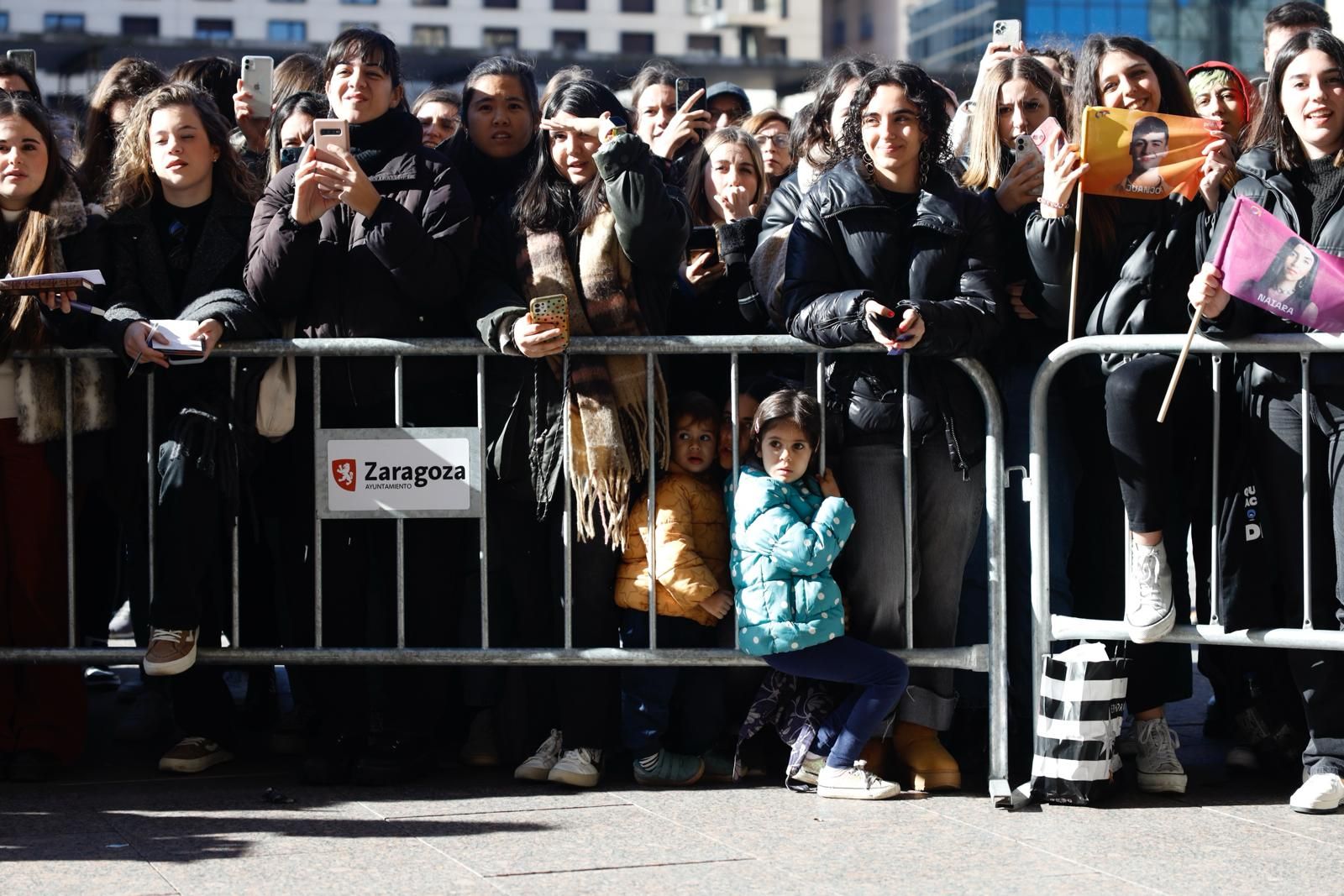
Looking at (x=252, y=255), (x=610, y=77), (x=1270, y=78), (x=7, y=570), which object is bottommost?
(x=7, y=570)

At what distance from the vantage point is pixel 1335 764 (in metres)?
5.52

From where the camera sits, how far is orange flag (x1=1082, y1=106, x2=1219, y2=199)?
5574 mm

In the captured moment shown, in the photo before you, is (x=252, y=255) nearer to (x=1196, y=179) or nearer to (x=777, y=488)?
(x=777, y=488)

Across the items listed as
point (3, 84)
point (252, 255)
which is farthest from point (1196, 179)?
point (3, 84)

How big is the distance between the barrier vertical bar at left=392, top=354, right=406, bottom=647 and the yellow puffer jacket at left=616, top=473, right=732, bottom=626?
2.34 feet

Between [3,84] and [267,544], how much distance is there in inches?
104

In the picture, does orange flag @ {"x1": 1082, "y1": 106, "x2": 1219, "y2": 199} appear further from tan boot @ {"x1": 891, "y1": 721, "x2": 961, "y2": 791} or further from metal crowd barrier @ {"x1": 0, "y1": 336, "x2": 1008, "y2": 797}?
tan boot @ {"x1": 891, "y1": 721, "x2": 961, "y2": 791}

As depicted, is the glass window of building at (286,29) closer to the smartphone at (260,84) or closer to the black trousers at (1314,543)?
the smartphone at (260,84)

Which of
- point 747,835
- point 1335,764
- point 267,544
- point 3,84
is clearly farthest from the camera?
point 3,84

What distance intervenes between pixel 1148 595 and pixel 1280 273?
1.06 metres

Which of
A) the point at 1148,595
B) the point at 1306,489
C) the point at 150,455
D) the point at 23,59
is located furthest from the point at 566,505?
the point at 23,59

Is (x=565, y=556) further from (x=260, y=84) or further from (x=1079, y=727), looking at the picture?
(x=260, y=84)

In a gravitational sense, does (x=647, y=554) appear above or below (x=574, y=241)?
below

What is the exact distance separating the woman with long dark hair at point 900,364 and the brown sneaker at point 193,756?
7.25ft
